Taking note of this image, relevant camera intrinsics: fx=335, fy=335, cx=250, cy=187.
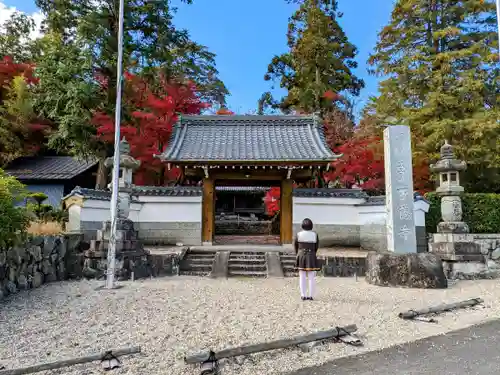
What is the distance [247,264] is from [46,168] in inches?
541

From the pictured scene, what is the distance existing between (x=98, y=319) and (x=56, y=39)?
13.4m

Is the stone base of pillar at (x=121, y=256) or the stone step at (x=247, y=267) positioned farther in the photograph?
the stone step at (x=247, y=267)

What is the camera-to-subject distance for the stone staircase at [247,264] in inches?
343

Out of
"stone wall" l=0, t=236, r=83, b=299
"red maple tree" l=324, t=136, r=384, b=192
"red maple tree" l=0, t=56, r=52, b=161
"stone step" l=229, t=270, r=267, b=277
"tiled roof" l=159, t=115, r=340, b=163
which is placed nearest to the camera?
"stone wall" l=0, t=236, r=83, b=299

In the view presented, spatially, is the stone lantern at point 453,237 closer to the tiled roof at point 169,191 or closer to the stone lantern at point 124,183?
the tiled roof at point 169,191

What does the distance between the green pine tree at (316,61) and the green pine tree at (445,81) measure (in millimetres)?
5958

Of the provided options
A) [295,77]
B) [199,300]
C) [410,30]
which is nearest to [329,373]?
[199,300]

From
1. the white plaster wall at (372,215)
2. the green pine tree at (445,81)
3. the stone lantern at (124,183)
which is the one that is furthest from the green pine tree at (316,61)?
the stone lantern at (124,183)

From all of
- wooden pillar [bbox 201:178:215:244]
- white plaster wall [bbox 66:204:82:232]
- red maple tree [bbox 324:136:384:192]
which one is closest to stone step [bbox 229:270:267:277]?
wooden pillar [bbox 201:178:215:244]

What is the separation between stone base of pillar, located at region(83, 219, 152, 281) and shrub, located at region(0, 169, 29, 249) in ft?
6.20

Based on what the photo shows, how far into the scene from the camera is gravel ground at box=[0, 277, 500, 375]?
350 centimetres

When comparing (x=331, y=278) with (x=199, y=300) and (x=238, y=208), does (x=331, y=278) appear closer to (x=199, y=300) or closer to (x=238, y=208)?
(x=199, y=300)

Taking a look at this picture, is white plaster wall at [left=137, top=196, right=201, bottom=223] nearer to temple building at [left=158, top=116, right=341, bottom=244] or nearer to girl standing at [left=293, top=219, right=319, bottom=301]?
temple building at [left=158, top=116, right=341, bottom=244]

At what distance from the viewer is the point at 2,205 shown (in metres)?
5.80
